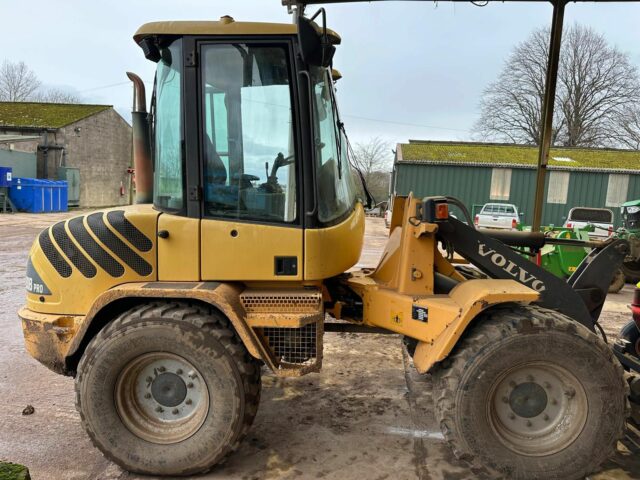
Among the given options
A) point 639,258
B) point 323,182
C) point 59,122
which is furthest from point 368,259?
point 59,122

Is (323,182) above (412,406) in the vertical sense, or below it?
above

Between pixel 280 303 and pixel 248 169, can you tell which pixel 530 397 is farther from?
pixel 248 169

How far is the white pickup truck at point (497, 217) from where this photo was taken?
1970cm

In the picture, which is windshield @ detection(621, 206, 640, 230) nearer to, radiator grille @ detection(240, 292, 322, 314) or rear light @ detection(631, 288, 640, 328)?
rear light @ detection(631, 288, 640, 328)

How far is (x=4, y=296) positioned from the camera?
747 cm

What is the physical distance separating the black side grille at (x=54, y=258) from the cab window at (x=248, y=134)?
1.06 m

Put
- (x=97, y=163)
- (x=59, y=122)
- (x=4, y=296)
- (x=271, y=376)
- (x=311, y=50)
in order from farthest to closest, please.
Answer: (x=97, y=163), (x=59, y=122), (x=4, y=296), (x=271, y=376), (x=311, y=50)

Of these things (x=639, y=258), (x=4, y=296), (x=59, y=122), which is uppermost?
(x=59, y=122)

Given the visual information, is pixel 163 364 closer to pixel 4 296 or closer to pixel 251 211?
pixel 251 211

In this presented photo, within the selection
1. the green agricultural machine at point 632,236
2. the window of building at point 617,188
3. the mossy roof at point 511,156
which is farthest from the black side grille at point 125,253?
the window of building at point 617,188

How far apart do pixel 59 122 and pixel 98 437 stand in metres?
29.7

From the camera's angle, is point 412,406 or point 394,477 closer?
point 394,477

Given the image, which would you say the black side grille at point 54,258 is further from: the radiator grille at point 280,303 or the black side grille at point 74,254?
the radiator grille at point 280,303

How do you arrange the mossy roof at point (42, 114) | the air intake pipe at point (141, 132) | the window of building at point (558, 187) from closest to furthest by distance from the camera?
the air intake pipe at point (141, 132), the window of building at point (558, 187), the mossy roof at point (42, 114)
